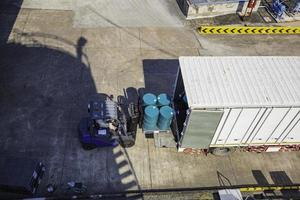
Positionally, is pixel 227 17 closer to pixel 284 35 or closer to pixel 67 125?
pixel 284 35

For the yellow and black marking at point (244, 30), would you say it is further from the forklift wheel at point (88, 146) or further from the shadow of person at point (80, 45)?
the forklift wheel at point (88, 146)

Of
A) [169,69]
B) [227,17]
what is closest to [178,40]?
[169,69]

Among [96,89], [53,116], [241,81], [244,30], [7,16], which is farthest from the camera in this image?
[244,30]

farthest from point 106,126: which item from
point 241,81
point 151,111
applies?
point 241,81

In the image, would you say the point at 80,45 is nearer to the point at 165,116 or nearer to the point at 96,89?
the point at 96,89

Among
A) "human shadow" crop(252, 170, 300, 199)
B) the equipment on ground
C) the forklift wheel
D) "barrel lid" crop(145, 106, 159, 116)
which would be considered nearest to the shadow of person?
the equipment on ground
